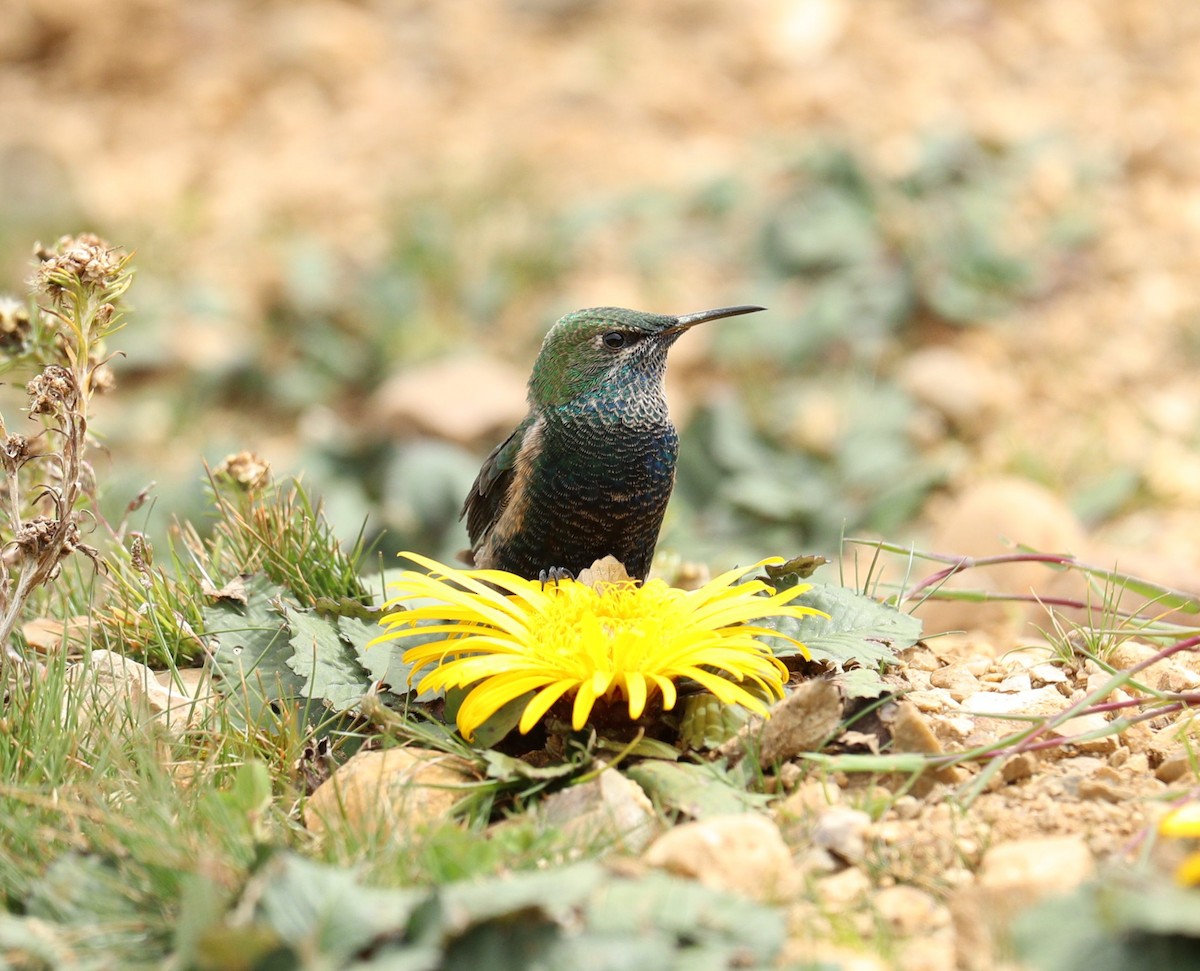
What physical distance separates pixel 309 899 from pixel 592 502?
1.31m

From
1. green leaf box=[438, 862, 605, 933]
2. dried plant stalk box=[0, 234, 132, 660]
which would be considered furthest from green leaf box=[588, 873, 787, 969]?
dried plant stalk box=[0, 234, 132, 660]

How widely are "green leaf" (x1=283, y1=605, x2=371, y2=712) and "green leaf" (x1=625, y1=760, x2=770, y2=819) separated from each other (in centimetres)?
62

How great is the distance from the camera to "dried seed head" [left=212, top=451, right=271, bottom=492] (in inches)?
131

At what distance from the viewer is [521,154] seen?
8.94 meters

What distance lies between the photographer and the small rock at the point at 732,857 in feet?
6.94

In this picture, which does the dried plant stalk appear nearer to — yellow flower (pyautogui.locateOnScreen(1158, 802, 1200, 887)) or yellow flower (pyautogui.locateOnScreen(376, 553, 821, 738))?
yellow flower (pyautogui.locateOnScreen(376, 553, 821, 738))

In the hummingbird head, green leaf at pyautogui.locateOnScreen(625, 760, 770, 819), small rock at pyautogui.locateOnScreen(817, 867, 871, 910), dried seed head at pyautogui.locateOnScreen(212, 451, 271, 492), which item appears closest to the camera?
small rock at pyautogui.locateOnScreen(817, 867, 871, 910)

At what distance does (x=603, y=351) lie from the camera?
127 inches

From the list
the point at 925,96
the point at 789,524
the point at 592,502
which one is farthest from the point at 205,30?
the point at 592,502

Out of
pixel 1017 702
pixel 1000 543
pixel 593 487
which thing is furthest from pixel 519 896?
pixel 1000 543

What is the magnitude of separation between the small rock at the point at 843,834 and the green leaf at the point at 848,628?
408 mm

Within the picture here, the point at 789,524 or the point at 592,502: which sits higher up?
the point at 592,502

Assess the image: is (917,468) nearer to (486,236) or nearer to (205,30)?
(486,236)

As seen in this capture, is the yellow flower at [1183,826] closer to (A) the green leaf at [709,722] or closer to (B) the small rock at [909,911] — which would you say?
(B) the small rock at [909,911]
